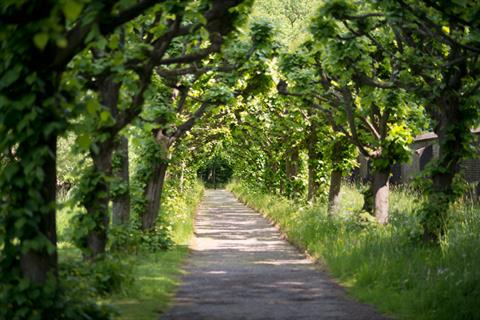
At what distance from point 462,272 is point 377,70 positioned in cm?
808

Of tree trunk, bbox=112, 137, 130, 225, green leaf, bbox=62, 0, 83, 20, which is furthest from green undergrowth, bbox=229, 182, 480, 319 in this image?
green leaf, bbox=62, 0, 83, 20

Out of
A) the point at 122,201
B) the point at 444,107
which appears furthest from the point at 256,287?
the point at 444,107

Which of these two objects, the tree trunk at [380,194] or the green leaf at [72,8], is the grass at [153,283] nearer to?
the green leaf at [72,8]

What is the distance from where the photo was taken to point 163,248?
1762cm

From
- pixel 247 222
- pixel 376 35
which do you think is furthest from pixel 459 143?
pixel 247 222

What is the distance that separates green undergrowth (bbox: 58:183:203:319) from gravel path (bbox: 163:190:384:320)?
291 mm

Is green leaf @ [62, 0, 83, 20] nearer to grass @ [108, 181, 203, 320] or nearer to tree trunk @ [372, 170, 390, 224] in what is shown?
grass @ [108, 181, 203, 320]

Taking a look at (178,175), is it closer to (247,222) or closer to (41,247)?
(247,222)

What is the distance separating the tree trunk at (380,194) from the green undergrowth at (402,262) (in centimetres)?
29

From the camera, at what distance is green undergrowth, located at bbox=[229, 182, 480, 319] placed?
934 cm

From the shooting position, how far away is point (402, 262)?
39.3ft

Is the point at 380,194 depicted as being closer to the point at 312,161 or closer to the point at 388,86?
the point at 388,86

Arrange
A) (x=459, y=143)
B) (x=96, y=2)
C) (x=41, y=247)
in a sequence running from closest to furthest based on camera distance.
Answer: (x=96, y=2) < (x=41, y=247) < (x=459, y=143)

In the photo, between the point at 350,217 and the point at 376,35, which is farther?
the point at 350,217
